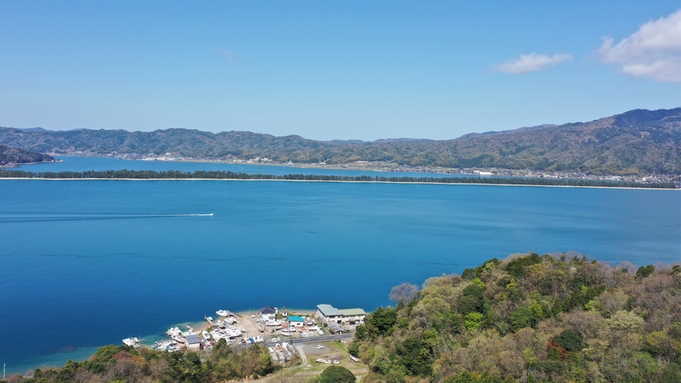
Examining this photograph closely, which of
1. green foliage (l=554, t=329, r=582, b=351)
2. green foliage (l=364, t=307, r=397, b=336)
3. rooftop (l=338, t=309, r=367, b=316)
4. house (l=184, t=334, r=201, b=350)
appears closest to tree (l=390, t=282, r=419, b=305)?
rooftop (l=338, t=309, r=367, b=316)

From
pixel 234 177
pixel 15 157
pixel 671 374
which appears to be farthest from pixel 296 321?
pixel 15 157

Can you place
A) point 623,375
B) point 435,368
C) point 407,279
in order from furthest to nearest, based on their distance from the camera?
point 407,279 < point 435,368 < point 623,375

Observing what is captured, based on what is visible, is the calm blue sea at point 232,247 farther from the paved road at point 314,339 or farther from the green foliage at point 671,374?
the green foliage at point 671,374

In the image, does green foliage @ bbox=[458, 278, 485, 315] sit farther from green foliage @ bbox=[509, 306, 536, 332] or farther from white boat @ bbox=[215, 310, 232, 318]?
white boat @ bbox=[215, 310, 232, 318]

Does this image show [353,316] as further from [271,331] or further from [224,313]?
[224,313]

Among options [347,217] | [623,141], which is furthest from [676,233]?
[623,141]

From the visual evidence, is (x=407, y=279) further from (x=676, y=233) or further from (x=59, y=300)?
(x=676, y=233)
